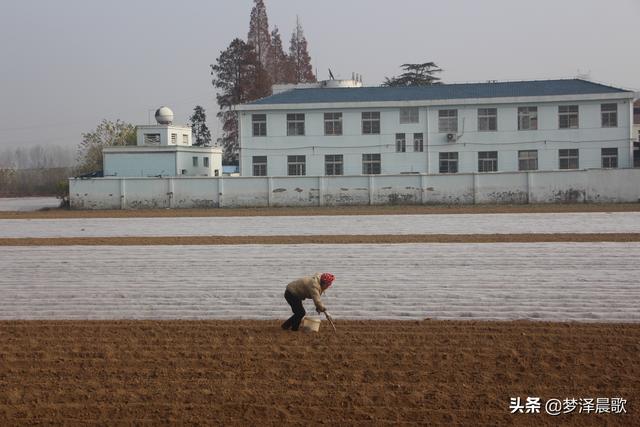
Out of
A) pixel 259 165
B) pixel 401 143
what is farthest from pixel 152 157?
pixel 401 143

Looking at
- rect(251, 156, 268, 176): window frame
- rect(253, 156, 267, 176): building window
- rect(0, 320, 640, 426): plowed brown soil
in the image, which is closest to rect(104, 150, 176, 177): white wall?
rect(251, 156, 268, 176): window frame

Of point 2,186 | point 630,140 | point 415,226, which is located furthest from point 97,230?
point 2,186

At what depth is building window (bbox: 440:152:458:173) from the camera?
43.7m

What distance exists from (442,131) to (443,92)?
283cm

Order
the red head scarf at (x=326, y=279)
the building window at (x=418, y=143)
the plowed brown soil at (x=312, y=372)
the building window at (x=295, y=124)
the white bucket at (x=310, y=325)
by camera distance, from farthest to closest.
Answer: the building window at (x=295, y=124), the building window at (x=418, y=143), the white bucket at (x=310, y=325), the red head scarf at (x=326, y=279), the plowed brown soil at (x=312, y=372)

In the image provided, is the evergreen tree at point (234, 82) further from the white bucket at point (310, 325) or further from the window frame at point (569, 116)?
the white bucket at point (310, 325)

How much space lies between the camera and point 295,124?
44.5 meters

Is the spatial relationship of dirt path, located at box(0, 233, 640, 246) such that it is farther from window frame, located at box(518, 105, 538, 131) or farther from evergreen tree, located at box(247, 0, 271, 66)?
evergreen tree, located at box(247, 0, 271, 66)

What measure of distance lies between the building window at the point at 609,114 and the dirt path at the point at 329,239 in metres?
21.7

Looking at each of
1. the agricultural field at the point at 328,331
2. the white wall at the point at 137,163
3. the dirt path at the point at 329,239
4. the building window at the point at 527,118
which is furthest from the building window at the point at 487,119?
the dirt path at the point at 329,239

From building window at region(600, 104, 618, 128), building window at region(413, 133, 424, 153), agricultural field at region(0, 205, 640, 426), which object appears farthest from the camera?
building window at region(413, 133, 424, 153)

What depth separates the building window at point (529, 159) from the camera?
43094mm

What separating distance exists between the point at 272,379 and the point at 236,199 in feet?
99.2

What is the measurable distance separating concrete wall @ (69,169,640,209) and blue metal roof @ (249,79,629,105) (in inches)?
297
